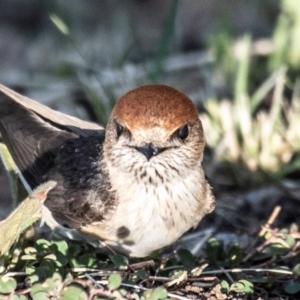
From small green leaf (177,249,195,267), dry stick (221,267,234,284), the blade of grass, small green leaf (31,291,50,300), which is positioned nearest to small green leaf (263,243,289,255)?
dry stick (221,267,234,284)

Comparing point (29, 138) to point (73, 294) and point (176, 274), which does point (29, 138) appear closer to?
point (176, 274)

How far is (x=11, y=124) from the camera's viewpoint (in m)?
6.05

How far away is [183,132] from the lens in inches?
198

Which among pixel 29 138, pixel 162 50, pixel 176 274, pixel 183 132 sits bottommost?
pixel 176 274

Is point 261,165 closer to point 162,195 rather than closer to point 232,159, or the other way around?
point 232,159

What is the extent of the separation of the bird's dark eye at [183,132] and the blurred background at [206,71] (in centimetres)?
106

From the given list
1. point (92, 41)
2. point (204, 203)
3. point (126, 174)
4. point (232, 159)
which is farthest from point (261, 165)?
point (92, 41)

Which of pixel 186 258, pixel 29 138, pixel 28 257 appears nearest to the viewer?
pixel 28 257

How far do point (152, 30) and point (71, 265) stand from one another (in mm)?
6595

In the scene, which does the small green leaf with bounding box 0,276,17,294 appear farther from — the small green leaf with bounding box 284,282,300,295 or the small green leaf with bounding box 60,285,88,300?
the small green leaf with bounding box 284,282,300,295

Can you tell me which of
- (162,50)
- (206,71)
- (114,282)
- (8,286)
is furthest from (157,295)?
(206,71)

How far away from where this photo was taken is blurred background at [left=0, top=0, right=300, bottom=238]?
6.85 metres

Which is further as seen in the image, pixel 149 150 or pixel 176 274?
pixel 149 150

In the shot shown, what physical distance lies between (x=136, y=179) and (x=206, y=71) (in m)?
3.52
